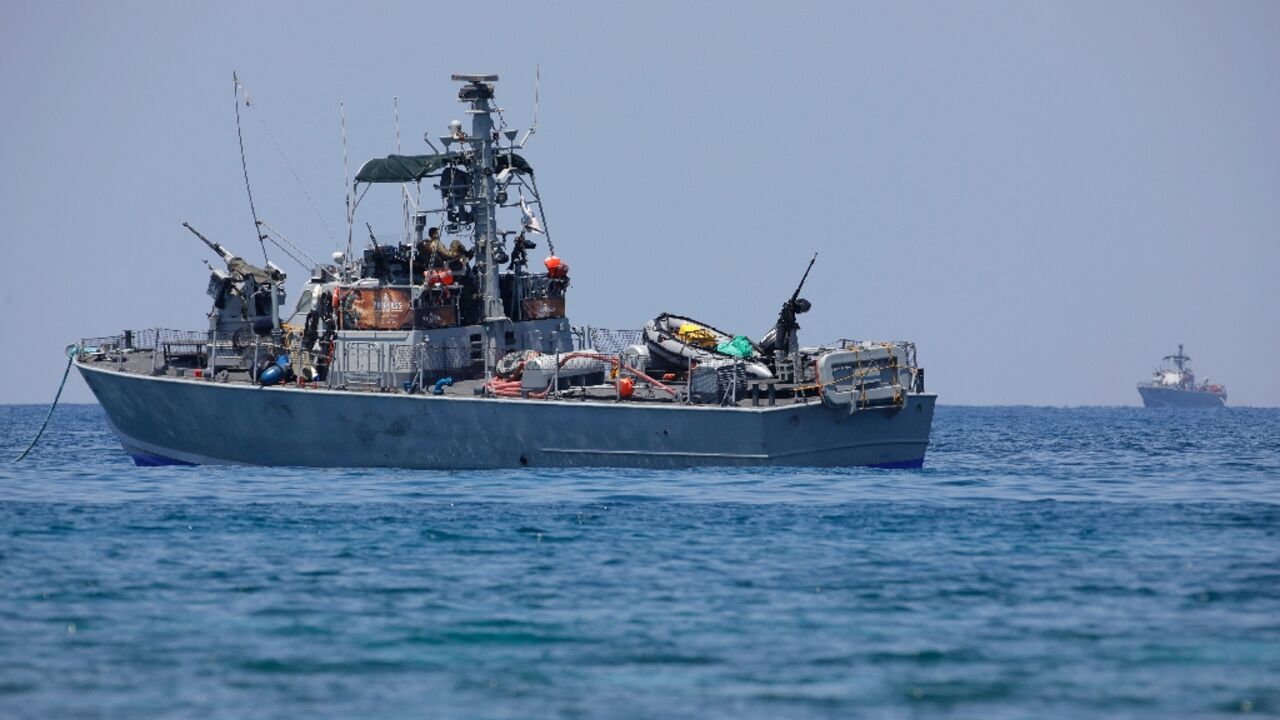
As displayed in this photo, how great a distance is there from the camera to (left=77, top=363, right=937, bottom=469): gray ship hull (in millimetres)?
39594

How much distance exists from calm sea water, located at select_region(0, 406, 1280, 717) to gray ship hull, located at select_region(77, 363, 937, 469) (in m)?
2.80

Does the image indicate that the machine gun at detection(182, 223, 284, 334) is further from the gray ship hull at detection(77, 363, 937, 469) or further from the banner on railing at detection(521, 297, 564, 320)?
the banner on railing at detection(521, 297, 564, 320)

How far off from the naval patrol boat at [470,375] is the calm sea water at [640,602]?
322 cm

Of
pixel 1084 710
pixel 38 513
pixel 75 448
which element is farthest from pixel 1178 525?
pixel 75 448

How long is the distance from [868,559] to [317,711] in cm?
1136

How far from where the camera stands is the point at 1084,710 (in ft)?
52.1

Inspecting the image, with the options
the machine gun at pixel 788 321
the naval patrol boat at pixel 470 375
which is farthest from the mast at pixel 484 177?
the machine gun at pixel 788 321

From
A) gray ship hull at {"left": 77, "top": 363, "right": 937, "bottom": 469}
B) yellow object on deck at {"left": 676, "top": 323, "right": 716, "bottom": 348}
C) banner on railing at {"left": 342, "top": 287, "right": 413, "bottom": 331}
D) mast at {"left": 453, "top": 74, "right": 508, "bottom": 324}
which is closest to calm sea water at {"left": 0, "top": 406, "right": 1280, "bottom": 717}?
gray ship hull at {"left": 77, "top": 363, "right": 937, "bottom": 469}

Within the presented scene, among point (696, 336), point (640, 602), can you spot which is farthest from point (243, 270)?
point (640, 602)

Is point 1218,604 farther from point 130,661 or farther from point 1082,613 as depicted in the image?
point 130,661

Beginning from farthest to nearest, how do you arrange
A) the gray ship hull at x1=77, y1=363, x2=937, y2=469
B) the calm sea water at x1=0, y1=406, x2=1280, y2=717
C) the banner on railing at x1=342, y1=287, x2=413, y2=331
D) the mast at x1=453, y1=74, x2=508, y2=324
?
the mast at x1=453, y1=74, x2=508, y2=324, the banner on railing at x1=342, y1=287, x2=413, y2=331, the gray ship hull at x1=77, y1=363, x2=937, y2=469, the calm sea water at x1=0, y1=406, x2=1280, y2=717

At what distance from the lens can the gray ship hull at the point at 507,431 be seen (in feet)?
130

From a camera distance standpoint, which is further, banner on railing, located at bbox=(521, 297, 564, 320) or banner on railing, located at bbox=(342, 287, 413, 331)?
banner on railing, located at bbox=(521, 297, 564, 320)

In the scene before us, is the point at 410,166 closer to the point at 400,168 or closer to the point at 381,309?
the point at 400,168
